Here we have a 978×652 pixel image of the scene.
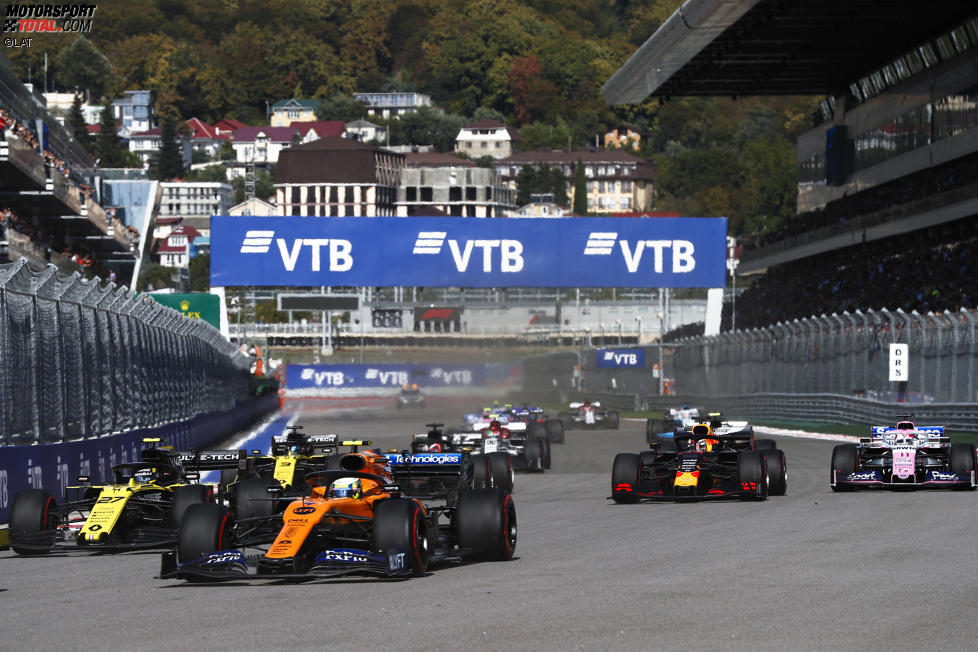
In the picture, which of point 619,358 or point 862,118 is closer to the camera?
point 862,118

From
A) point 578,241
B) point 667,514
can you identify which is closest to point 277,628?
point 667,514

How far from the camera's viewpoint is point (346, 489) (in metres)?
11.4

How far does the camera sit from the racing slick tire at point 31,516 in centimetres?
1306

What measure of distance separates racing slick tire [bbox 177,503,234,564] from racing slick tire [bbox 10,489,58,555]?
A: 8.53 feet

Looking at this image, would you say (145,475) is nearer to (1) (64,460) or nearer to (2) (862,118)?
(1) (64,460)

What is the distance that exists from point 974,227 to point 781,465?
29.4 m

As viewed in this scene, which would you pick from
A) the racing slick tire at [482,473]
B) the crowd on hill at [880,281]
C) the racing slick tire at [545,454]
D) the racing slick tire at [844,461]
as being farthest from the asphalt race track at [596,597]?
the crowd on hill at [880,281]

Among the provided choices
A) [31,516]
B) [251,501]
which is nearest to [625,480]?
[251,501]

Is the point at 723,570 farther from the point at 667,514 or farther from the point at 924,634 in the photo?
the point at 667,514

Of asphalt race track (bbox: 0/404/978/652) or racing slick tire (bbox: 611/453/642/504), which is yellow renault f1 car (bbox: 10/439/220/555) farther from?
racing slick tire (bbox: 611/453/642/504)

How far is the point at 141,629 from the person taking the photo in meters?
8.67

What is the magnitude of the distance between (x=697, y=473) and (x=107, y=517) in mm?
7174

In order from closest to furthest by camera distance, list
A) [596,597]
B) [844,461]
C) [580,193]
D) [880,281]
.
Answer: [596,597] < [844,461] < [880,281] < [580,193]

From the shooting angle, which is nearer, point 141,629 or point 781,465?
point 141,629
